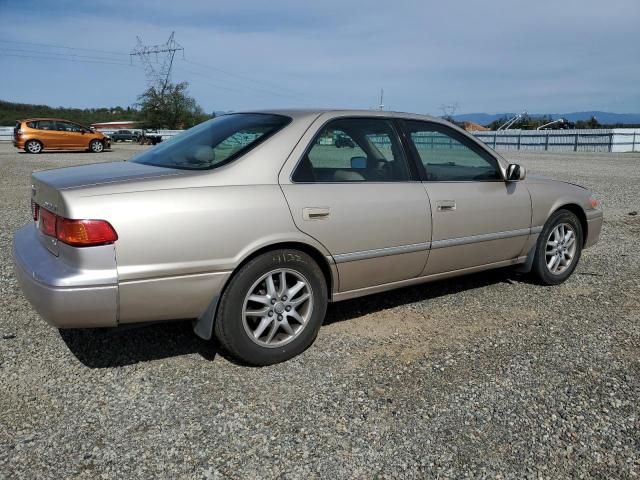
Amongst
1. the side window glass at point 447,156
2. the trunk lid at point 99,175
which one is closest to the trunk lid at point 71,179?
the trunk lid at point 99,175

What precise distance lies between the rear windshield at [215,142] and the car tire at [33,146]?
22.9 m

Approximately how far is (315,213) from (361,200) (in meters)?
0.38

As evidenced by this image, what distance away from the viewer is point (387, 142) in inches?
157

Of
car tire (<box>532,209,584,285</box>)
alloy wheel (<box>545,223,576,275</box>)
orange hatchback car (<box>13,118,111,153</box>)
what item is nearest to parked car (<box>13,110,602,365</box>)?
car tire (<box>532,209,584,285</box>)

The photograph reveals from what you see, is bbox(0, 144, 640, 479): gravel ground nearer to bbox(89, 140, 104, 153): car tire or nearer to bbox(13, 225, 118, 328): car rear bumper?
bbox(13, 225, 118, 328): car rear bumper

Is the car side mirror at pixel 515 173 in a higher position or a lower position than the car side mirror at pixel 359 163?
lower

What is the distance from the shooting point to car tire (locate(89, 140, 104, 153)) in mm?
25663

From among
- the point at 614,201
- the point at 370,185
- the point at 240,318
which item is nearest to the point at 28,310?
the point at 240,318

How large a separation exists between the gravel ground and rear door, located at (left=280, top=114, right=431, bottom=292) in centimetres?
54

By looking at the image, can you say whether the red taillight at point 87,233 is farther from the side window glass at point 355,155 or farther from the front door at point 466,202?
the front door at point 466,202

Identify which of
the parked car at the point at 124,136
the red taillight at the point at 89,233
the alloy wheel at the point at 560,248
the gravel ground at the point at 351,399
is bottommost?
the gravel ground at the point at 351,399

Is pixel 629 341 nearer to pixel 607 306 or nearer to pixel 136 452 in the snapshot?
pixel 607 306

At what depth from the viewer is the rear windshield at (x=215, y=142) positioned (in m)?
3.39

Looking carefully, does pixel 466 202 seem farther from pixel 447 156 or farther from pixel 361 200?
pixel 361 200
